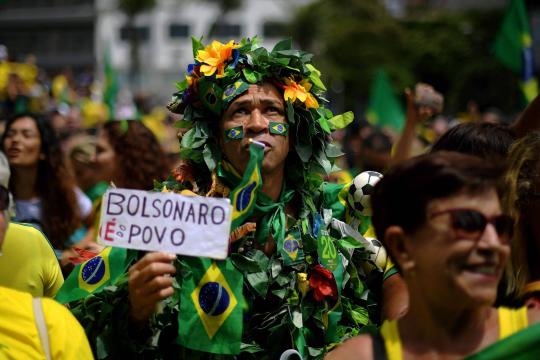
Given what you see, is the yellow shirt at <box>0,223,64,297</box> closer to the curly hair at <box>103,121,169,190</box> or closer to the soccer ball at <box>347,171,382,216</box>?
the soccer ball at <box>347,171,382,216</box>

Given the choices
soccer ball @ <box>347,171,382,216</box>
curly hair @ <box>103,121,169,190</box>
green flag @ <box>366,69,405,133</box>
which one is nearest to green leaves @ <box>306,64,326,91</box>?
soccer ball @ <box>347,171,382,216</box>

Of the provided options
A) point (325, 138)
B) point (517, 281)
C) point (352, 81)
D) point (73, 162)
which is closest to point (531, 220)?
point (517, 281)

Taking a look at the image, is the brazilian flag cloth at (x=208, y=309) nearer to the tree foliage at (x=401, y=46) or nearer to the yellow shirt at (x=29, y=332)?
the yellow shirt at (x=29, y=332)

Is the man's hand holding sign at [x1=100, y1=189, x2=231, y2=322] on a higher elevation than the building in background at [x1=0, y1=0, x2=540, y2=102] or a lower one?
lower

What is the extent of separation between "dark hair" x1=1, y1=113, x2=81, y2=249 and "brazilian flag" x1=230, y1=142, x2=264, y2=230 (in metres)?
2.91

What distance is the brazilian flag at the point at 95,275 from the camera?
317cm

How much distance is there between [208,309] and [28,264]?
2.62ft

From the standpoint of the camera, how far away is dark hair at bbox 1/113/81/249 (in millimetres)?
5762

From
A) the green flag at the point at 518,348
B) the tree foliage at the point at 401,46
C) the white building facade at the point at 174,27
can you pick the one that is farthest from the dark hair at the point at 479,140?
the white building facade at the point at 174,27

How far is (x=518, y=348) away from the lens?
2.21 metres

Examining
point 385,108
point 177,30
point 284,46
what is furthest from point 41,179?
point 177,30

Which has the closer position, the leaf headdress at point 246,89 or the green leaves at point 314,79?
the leaf headdress at point 246,89

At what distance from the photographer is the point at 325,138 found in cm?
369

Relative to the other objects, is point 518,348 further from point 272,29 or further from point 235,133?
point 272,29
